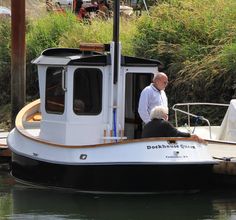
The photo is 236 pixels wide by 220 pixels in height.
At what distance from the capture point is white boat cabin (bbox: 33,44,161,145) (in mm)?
12367

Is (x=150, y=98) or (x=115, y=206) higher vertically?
(x=150, y=98)

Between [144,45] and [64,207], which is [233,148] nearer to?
Answer: [64,207]

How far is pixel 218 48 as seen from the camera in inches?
680

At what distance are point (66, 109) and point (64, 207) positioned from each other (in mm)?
1662

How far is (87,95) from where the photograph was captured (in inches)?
490

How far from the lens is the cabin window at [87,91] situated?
40.6ft

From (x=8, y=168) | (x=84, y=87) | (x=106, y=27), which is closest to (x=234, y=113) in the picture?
(x=84, y=87)

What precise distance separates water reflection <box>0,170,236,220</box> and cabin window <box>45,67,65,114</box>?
1343 millimetres

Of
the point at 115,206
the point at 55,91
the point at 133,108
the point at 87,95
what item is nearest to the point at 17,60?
the point at 55,91

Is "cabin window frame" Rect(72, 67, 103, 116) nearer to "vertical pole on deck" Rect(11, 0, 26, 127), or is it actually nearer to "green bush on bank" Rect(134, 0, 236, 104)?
"green bush on bank" Rect(134, 0, 236, 104)

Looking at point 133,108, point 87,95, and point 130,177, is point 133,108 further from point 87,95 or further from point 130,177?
point 130,177

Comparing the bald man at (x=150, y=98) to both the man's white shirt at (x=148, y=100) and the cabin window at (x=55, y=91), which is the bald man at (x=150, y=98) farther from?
the cabin window at (x=55, y=91)

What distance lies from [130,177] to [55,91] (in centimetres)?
202

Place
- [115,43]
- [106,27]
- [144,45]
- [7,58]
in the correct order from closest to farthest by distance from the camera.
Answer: [115,43] → [144,45] → [106,27] → [7,58]
